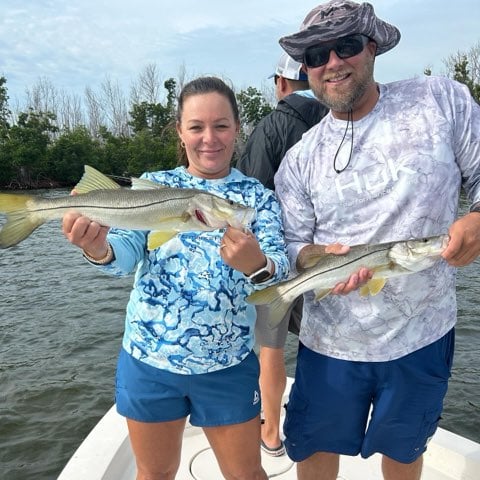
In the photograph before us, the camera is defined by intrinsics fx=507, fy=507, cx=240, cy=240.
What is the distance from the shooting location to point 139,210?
2.44 metres

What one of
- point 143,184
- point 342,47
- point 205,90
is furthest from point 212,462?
point 342,47

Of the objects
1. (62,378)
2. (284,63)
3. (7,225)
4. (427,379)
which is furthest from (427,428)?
(62,378)

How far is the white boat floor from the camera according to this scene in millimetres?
3465

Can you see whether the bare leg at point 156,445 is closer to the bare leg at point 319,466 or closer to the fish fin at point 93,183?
the bare leg at point 319,466

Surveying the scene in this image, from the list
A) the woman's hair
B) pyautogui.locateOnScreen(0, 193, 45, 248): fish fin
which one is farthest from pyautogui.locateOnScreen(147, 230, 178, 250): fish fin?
the woman's hair

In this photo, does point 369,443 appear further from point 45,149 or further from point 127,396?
point 45,149

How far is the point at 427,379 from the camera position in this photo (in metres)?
2.63

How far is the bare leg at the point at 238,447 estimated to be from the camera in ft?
8.25

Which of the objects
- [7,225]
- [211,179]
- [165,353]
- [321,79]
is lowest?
[165,353]

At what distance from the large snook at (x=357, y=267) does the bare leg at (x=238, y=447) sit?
0.54m

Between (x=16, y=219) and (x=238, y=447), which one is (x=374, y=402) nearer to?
(x=238, y=447)

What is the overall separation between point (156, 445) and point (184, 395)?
0.28 m

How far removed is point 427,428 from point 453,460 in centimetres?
122

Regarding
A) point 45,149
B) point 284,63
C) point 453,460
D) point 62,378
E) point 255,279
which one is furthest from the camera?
point 45,149
